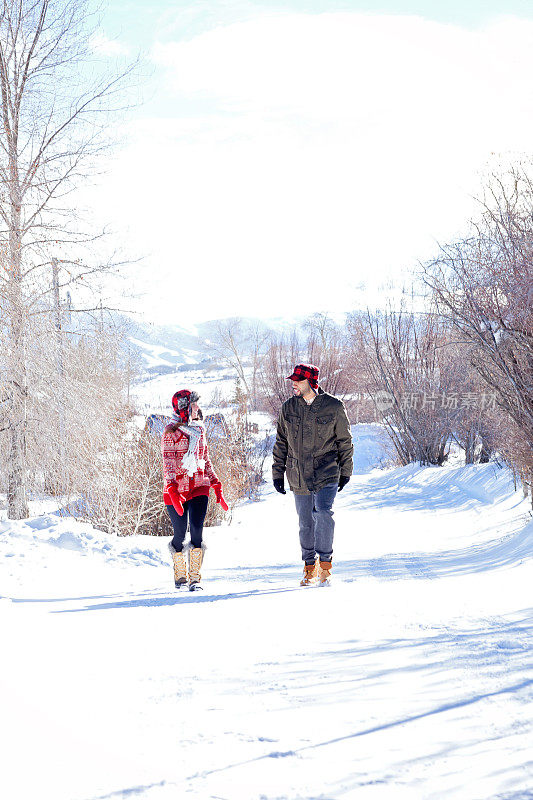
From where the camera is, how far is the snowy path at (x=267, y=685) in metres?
2.56

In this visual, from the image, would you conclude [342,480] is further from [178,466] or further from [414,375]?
[414,375]

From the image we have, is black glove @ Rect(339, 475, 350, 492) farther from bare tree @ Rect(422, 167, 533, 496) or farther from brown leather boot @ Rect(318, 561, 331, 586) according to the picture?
bare tree @ Rect(422, 167, 533, 496)

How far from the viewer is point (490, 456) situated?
2320cm

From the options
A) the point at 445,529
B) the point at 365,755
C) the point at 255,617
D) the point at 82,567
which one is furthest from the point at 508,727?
the point at 445,529

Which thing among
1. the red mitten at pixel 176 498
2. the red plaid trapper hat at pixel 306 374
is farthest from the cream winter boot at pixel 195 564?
the red plaid trapper hat at pixel 306 374

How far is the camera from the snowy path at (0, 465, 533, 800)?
2.56 metres

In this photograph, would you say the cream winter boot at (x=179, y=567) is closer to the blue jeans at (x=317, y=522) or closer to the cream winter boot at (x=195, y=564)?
the cream winter boot at (x=195, y=564)

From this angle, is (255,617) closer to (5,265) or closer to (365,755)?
(365,755)

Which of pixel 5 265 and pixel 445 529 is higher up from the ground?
pixel 5 265

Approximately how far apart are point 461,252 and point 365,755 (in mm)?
7802

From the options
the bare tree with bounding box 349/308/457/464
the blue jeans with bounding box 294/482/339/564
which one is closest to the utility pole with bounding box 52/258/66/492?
the blue jeans with bounding box 294/482/339/564

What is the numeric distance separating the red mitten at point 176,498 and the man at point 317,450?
841 mm

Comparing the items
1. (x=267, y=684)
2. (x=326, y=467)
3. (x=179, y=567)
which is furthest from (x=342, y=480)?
(x=267, y=684)

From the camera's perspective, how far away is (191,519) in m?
6.54
